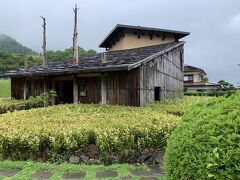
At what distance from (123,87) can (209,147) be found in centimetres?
1266

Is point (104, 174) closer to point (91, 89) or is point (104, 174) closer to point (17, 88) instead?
point (91, 89)

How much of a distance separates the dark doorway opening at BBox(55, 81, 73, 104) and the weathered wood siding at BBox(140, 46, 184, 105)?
22.0ft

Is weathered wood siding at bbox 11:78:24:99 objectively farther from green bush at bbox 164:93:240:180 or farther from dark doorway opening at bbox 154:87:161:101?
green bush at bbox 164:93:240:180

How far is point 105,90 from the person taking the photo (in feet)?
53.8

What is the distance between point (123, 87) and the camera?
51.2 ft

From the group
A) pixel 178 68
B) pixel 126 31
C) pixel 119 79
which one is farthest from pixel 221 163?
pixel 126 31

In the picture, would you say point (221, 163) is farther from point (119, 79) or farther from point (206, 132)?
point (119, 79)

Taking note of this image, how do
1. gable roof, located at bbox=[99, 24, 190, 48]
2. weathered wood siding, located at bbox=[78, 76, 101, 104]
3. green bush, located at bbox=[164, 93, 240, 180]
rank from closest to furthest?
1. green bush, located at bbox=[164, 93, 240, 180]
2. weathered wood siding, located at bbox=[78, 76, 101, 104]
3. gable roof, located at bbox=[99, 24, 190, 48]

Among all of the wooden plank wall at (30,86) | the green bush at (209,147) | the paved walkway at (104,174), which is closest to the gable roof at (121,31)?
the wooden plank wall at (30,86)

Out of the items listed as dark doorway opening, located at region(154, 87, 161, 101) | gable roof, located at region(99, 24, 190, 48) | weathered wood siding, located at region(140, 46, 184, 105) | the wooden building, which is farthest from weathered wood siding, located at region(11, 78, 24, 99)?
weathered wood siding, located at region(140, 46, 184, 105)

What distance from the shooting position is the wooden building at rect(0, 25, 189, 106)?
15.4 meters

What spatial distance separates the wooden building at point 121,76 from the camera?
15422 mm

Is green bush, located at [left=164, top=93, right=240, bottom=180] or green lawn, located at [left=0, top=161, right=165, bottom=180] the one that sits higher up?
green bush, located at [left=164, top=93, right=240, bottom=180]

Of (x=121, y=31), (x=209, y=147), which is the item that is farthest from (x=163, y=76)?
(x=209, y=147)
